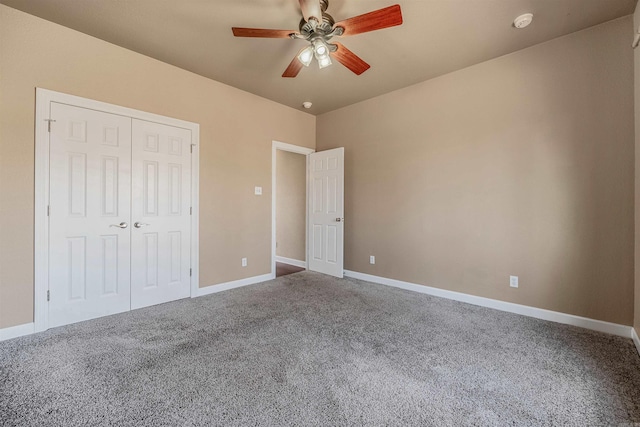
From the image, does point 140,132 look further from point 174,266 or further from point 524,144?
point 524,144

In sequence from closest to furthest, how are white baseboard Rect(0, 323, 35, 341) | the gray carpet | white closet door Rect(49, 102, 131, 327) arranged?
the gray carpet → white baseboard Rect(0, 323, 35, 341) → white closet door Rect(49, 102, 131, 327)

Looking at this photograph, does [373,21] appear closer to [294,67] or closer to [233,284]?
[294,67]

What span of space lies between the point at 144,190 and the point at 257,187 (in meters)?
1.49

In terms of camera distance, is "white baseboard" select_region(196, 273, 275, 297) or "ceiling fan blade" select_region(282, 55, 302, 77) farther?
"white baseboard" select_region(196, 273, 275, 297)

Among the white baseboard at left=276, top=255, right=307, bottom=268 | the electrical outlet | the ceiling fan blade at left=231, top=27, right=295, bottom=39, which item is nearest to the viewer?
the ceiling fan blade at left=231, top=27, right=295, bottom=39

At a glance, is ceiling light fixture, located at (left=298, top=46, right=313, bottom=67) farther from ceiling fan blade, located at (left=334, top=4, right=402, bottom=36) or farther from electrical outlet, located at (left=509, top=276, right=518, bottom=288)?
electrical outlet, located at (left=509, top=276, right=518, bottom=288)

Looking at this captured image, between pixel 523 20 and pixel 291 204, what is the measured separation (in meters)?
4.38

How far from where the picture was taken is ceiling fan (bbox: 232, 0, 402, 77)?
6.11 ft

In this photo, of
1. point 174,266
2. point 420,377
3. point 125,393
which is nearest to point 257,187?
point 174,266

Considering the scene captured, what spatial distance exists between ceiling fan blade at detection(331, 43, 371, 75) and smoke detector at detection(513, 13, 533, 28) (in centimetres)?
135

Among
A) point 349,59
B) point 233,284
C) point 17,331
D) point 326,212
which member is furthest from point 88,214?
point 326,212

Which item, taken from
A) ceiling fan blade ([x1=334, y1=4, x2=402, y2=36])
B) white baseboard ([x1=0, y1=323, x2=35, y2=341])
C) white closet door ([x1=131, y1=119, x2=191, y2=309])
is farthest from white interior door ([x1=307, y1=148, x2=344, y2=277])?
white baseboard ([x1=0, y1=323, x2=35, y2=341])

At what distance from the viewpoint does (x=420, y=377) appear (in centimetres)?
187

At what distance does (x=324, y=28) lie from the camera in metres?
2.11
